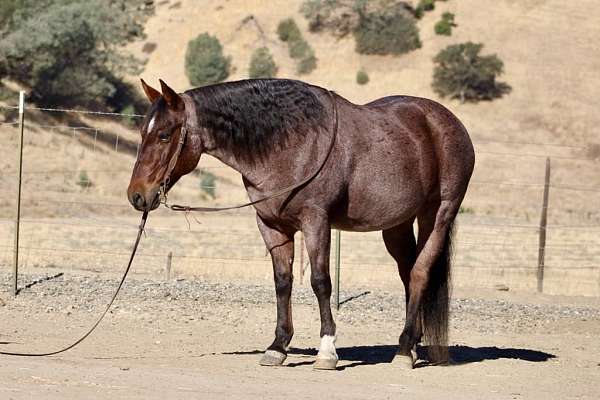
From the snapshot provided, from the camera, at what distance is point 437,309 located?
922cm

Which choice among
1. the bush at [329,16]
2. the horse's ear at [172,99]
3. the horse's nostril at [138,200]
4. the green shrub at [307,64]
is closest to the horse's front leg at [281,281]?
the horse's nostril at [138,200]

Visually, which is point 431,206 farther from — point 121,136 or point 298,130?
point 121,136

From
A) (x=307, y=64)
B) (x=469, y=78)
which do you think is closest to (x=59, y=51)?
(x=307, y=64)

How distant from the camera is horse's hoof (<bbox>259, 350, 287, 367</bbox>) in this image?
8344mm

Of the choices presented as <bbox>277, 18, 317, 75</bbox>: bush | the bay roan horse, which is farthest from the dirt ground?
<bbox>277, 18, 317, 75</bbox>: bush

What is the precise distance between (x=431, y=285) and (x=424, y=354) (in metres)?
0.98

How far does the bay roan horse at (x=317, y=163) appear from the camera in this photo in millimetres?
7914

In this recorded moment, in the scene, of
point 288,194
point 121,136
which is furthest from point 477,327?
point 121,136

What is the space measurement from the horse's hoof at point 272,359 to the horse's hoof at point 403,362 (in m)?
0.98

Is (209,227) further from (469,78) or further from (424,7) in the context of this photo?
(424,7)

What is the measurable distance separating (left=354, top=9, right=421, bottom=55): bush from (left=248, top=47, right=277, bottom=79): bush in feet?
14.2

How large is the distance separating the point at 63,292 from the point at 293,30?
4046 cm

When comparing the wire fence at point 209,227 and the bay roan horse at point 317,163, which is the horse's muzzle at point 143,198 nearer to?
the bay roan horse at point 317,163

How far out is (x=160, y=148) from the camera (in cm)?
782
